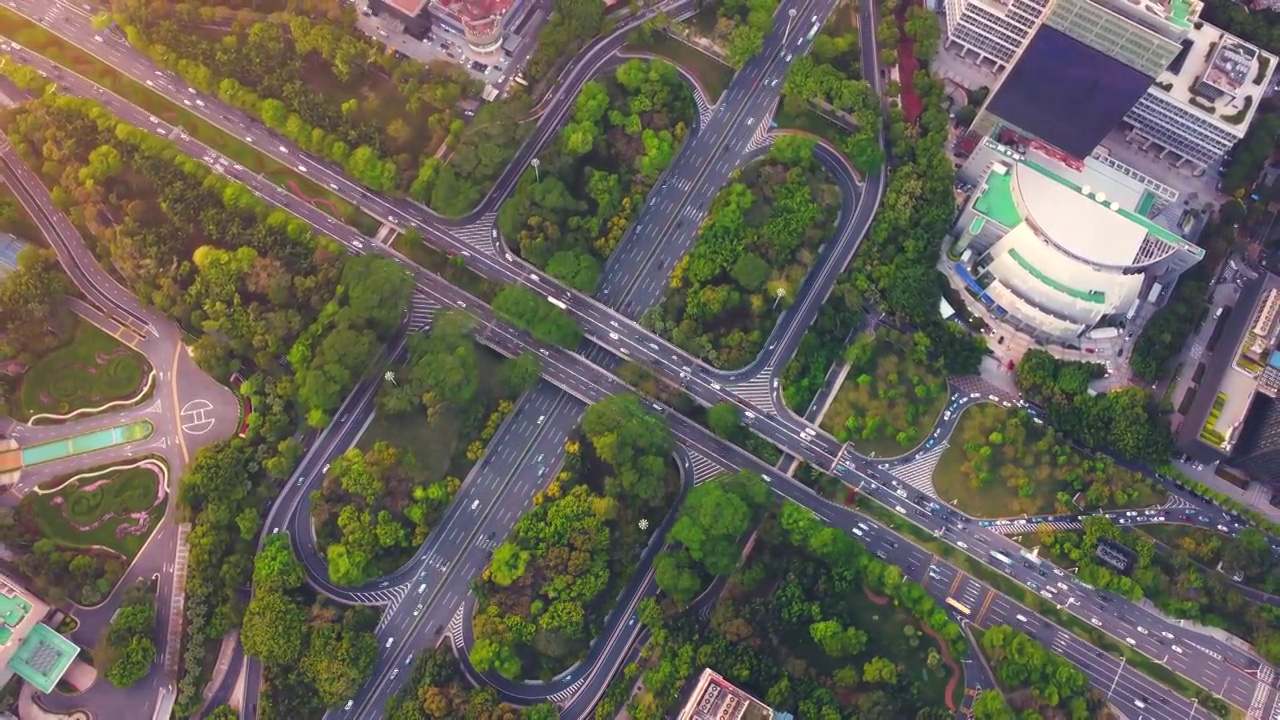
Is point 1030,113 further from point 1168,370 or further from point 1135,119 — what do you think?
point 1168,370

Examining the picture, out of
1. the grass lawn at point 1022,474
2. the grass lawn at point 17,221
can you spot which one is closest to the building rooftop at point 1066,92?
the grass lawn at point 1022,474

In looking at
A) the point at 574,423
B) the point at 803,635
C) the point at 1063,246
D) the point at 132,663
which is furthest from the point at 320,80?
the point at 1063,246

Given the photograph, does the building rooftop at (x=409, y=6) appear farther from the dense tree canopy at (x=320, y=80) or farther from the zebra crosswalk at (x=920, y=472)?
the zebra crosswalk at (x=920, y=472)

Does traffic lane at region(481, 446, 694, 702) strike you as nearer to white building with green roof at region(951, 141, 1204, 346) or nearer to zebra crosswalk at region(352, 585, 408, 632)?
zebra crosswalk at region(352, 585, 408, 632)

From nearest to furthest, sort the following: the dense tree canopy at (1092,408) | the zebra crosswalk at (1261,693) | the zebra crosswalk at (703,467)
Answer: the zebra crosswalk at (1261,693) < the dense tree canopy at (1092,408) < the zebra crosswalk at (703,467)

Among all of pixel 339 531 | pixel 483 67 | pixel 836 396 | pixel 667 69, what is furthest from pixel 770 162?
pixel 339 531

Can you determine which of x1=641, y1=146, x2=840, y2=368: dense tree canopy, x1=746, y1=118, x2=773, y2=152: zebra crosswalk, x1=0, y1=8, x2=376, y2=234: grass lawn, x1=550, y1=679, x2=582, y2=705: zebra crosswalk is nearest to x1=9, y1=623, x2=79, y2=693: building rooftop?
x1=550, y1=679, x2=582, y2=705: zebra crosswalk
